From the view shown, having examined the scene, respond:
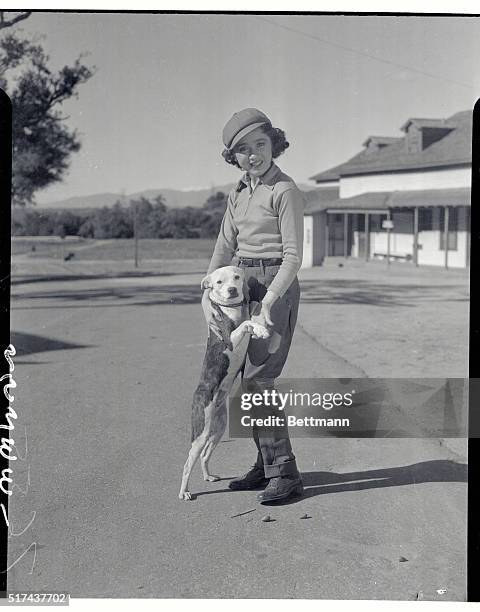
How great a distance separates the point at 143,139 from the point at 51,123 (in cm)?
41

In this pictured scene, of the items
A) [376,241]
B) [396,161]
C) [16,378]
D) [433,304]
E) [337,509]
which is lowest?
[337,509]

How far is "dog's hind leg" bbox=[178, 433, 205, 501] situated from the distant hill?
106 cm

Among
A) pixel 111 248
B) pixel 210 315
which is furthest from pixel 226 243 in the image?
pixel 111 248

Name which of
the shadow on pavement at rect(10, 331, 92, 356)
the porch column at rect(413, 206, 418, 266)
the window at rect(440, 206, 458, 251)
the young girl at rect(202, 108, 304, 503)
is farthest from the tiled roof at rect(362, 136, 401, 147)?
the shadow on pavement at rect(10, 331, 92, 356)

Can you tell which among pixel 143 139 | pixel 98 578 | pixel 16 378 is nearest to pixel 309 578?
pixel 98 578

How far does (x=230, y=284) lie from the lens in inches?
137

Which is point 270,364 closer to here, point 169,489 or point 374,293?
point 169,489

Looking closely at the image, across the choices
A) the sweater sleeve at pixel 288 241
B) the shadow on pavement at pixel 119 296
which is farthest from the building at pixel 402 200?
the shadow on pavement at pixel 119 296

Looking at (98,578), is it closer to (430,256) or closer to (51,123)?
(51,123)

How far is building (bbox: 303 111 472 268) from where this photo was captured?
3.63 metres

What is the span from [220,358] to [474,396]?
1.13m

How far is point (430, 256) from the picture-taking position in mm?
4578

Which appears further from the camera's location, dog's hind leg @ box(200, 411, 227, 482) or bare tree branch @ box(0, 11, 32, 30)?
dog's hind leg @ box(200, 411, 227, 482)

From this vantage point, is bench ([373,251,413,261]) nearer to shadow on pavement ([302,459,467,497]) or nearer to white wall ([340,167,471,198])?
white wall ([340,167,471,198])
